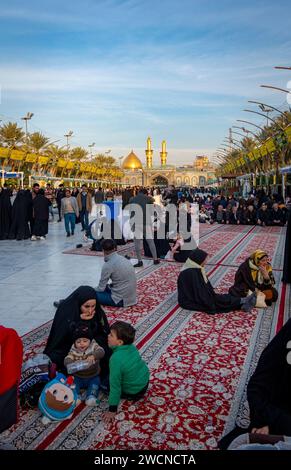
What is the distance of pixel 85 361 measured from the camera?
8.31 ft

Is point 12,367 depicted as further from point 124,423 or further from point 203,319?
point 203,319

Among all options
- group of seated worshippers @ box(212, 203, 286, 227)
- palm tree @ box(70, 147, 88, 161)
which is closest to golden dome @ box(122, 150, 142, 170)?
palm tree @ box(70, 147, 88, 161)

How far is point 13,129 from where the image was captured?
29875 mm

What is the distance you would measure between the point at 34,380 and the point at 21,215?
7.15 m

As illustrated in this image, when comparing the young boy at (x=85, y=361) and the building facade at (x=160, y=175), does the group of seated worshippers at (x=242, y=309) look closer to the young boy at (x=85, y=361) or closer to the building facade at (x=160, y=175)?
the young boy at (x=85, y=361)

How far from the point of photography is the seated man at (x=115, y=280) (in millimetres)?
3969

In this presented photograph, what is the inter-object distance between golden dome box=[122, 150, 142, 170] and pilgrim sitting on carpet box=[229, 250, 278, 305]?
243 ft

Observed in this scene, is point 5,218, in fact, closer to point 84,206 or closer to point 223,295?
point 84,206

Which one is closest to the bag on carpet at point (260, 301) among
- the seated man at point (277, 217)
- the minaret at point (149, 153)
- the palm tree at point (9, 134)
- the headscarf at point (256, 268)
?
the headscarf at point (256, 268)

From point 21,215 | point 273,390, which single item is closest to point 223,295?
point 273,390

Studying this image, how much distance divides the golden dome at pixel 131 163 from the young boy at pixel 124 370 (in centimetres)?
7610

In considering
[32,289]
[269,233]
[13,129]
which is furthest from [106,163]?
[32,289]

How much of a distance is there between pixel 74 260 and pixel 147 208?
4.75 feet

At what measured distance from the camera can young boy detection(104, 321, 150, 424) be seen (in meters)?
2.33
